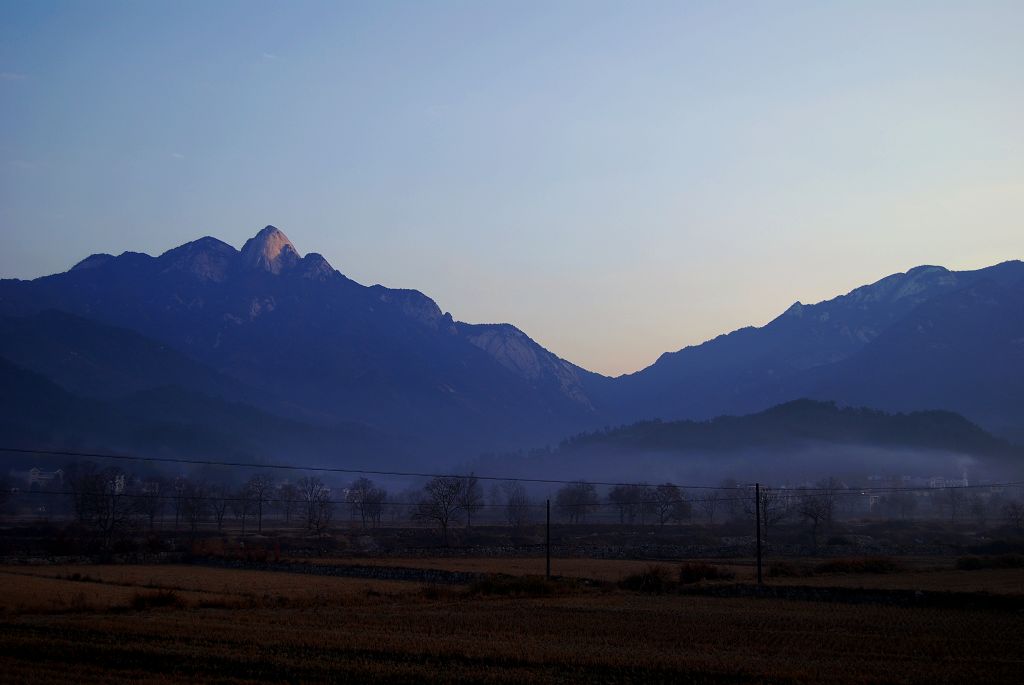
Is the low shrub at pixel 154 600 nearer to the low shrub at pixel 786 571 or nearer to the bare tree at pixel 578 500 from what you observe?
the low shrub at pixel 786 571

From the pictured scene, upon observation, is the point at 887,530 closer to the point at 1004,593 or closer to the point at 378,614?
the point at 1004,593

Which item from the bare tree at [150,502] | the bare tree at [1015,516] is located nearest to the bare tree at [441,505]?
the bare tree at [150,502]

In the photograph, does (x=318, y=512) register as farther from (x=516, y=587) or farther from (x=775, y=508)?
(x=516, y=587)

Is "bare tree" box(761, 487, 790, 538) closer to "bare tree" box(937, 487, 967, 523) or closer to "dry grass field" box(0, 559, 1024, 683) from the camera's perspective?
"bare tree" box(937, 487, 967, 523)

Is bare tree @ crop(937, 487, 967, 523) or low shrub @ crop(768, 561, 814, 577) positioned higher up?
low shrub @ crop(768, 561, 814, 577)

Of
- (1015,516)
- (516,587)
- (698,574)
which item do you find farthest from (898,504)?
(516,587)

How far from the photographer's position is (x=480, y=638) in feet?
106

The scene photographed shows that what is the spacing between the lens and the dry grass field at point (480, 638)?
24.7 m

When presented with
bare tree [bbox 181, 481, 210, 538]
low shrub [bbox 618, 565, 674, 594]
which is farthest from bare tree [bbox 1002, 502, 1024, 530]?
bare tree [bbox 181, 481, 210, 538]

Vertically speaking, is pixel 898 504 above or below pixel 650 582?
below

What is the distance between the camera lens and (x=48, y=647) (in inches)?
1101

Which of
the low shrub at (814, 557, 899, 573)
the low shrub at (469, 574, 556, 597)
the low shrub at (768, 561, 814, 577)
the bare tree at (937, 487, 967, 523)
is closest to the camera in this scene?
the low shrub at (469, 574, 556, 597)

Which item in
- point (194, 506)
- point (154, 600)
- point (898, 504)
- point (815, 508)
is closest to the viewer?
point (154, 600)

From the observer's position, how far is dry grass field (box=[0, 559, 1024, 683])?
24.7m
